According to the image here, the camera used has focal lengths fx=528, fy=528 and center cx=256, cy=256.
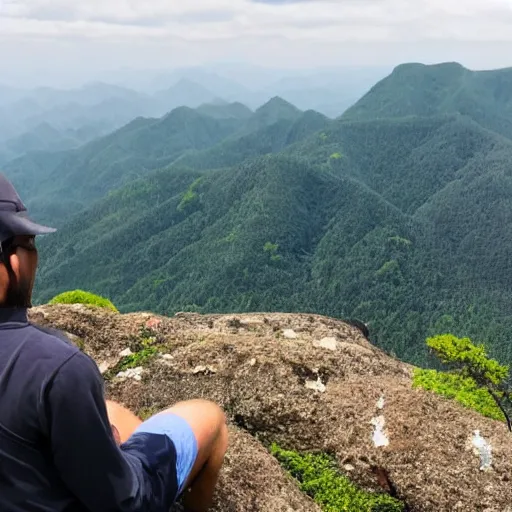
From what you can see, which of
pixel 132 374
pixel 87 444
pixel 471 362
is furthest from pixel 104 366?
pixel 471 362

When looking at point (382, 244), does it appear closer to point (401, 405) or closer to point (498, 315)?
point (498, 315)

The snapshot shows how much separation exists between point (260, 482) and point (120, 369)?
6.86 m

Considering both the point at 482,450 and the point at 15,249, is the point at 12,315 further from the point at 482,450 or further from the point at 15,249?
the point at 482,450

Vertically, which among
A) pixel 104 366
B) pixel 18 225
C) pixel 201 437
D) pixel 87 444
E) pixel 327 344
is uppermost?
pixel 18 225

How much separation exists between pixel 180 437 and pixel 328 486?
23.4 ft

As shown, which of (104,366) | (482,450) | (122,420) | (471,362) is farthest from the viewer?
(471,362)

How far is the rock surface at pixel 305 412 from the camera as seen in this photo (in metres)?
12.3

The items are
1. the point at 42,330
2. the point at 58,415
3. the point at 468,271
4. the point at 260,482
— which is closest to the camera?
the point at 58,415

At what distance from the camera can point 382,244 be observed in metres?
194

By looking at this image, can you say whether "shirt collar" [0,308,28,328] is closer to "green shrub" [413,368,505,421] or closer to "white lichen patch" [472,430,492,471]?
"white lichen patch" [472,430,492,471]

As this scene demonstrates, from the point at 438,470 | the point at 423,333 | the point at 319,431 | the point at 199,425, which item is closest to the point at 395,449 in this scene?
the point at 438,470

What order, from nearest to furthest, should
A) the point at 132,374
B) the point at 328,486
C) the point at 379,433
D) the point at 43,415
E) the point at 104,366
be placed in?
1. the point at 43,415
2. the point at 328,486
3. the point at 379,433
4. the point at 132,374
5. the point at 104,366

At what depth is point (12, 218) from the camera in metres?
4.57

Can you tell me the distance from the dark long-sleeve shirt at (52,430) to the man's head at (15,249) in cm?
15
